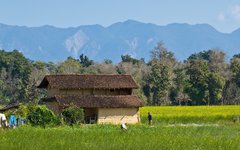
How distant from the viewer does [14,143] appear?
14.9 metres

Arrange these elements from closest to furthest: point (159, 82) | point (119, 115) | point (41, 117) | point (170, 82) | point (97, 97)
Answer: point (41, 117) → point (119, 115) → point (97, 97) → point (159, 82) → point (170, 82)

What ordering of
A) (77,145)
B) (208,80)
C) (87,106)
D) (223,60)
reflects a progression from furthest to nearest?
(223,60)
(208,80)
(87,106)
(77,145)

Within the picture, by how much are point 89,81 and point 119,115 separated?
417cm

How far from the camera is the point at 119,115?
4819 centimetres

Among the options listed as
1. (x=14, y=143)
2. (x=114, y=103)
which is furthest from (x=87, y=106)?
(x=14, y=143)

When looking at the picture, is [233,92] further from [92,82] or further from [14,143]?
[14,143]

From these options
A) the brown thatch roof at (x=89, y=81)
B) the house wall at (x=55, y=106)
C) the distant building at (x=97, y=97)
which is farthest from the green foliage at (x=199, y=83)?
the house wall at (x=55, y=106)

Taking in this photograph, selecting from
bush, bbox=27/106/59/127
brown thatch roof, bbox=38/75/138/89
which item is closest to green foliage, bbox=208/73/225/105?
brown thatch roof, bbox=38/75/138/89

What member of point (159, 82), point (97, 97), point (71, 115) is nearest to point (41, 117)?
point (71, 115)

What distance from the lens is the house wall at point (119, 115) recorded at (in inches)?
1873

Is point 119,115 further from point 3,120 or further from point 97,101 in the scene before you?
point 3,120

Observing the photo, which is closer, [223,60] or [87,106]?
[87,106]

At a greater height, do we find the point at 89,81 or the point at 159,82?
the point at 159,82

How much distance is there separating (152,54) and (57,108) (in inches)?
2176
